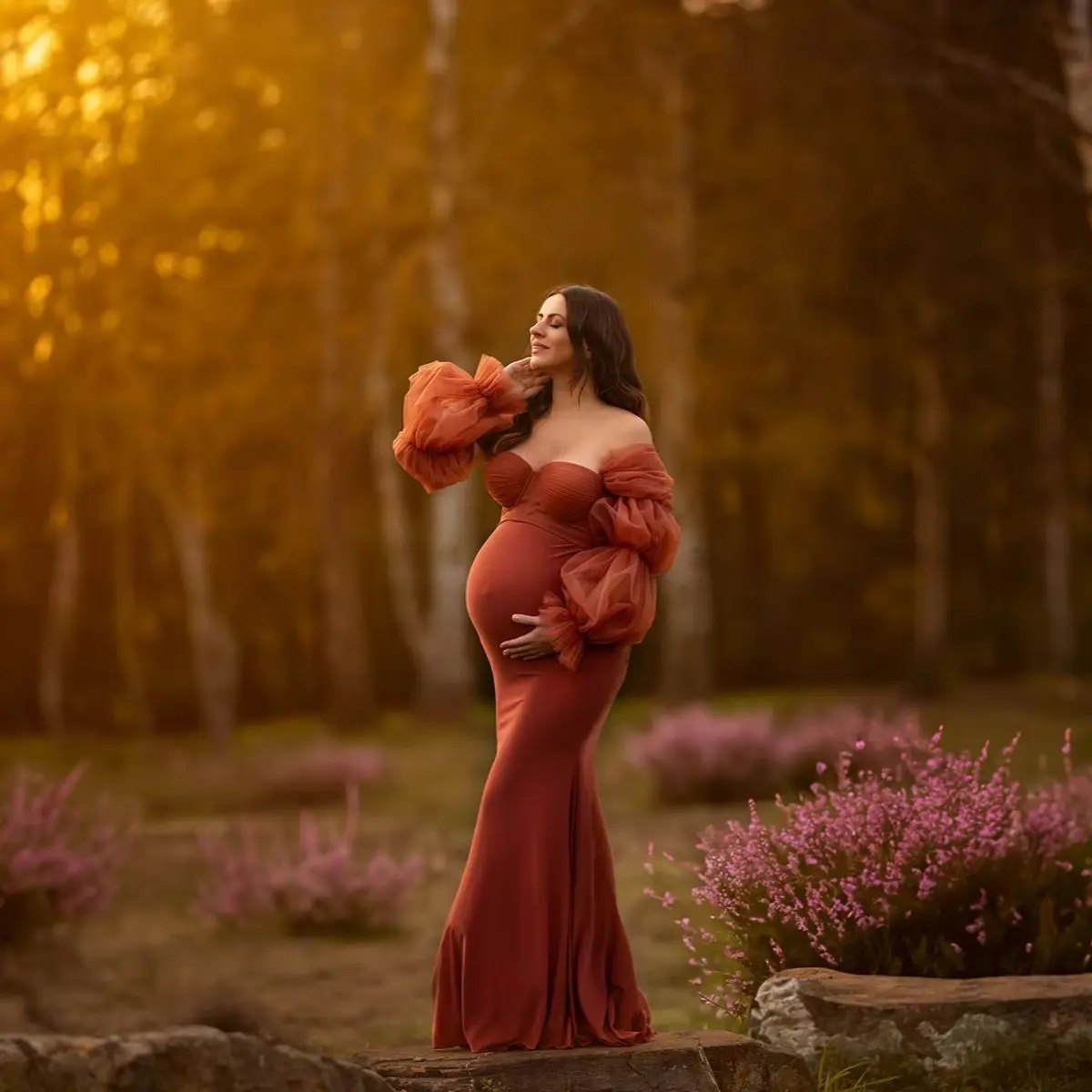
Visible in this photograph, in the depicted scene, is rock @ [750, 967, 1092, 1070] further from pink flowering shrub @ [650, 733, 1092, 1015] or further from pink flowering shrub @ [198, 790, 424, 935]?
pink flowering shrub @ [198, 790, 424, 935]

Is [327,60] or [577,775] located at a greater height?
[327,60]

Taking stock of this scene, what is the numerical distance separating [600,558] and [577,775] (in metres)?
0.65

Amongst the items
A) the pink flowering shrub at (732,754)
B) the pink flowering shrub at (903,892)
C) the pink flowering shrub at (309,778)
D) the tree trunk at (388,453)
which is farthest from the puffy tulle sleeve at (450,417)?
the tree trunk at (388,453)

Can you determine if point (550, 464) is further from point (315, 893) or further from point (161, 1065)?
point (315, 893)

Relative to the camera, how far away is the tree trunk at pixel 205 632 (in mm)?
21719

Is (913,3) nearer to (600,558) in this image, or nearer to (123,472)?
(123,472)

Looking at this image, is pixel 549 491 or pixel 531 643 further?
pixel 549 491

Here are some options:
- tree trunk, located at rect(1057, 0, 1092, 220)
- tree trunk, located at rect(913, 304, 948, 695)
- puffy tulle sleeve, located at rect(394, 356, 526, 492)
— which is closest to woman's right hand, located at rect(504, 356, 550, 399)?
puffy tulle sleeve, located at rect(394, 356, 526, 492)

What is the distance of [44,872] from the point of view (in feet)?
29.2

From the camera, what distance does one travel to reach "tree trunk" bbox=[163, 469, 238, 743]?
21719 mm

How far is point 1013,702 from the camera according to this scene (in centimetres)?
2242

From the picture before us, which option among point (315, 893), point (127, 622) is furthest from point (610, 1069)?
point (127, 622)

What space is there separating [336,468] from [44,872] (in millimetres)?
13532

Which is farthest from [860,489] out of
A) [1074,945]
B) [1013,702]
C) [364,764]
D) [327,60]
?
[1074,945]
